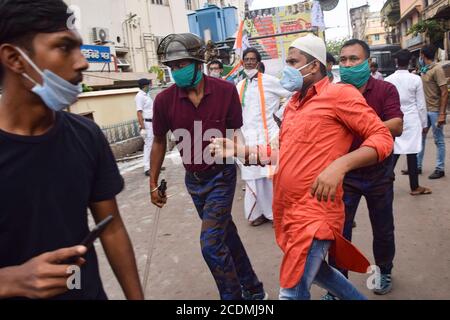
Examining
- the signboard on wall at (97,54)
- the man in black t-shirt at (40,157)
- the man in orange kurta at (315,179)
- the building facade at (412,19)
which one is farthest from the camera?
the building facade at (412,19)

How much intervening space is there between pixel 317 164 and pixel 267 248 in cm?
218

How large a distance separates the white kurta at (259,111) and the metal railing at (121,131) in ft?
21.1

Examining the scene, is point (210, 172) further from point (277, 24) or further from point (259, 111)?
point (277, 24)

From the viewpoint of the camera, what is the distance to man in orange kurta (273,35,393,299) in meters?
2.20

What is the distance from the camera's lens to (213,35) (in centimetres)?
1273

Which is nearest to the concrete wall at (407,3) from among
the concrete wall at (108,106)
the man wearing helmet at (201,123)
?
the concrete wall at (108,106)

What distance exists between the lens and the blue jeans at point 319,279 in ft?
7.30

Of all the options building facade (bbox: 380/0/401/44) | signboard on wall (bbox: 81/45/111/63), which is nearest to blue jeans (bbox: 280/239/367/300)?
signboard on wall (bbox: 81/45/111/63)

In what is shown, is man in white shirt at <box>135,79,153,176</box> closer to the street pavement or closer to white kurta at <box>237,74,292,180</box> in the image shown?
the street pavement

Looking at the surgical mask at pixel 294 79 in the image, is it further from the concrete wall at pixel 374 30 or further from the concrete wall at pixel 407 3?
the concrete wall at pixel 374 30

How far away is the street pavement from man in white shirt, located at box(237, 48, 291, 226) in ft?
0.84
